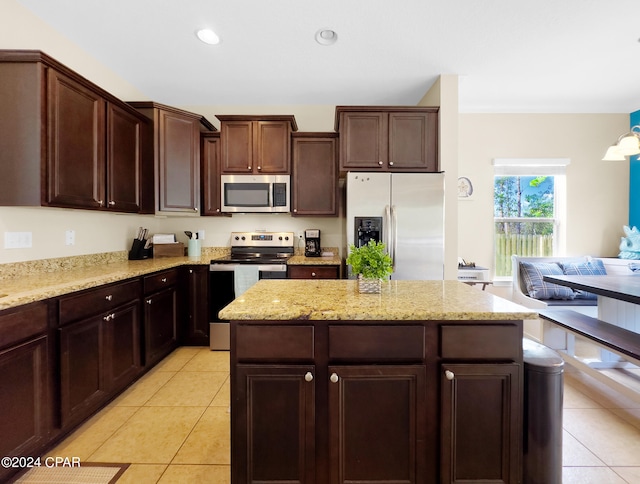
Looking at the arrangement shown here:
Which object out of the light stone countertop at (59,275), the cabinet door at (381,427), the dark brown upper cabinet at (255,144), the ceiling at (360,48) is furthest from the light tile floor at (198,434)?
the ceiling at (360,48)

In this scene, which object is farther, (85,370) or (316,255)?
(316,255)

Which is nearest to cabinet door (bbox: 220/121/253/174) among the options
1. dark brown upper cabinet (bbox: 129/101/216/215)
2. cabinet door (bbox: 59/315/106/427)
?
dark brown upper cabinet (bbox: 129/101/216/215)

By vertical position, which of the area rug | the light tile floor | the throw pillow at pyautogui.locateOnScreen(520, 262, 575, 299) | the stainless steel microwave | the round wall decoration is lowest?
the area rug

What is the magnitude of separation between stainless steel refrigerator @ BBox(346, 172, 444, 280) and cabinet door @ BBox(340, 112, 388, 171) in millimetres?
231

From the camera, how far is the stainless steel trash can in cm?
124

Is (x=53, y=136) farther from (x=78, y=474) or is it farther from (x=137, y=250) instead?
(x=78, y=474)

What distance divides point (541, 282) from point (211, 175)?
411 cm

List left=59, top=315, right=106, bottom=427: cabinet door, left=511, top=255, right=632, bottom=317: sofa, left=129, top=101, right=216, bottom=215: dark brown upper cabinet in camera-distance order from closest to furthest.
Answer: left=59, top=315, right=106, bottom=427: cabinet door < left=129, top=101, right=216, bottom=215: dark brown upper cabinet < left=511, top=255, right=632, bottom=317: sofa

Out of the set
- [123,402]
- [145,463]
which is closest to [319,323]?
[145,463]

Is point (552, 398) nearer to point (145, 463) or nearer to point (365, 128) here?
point (145, 463)

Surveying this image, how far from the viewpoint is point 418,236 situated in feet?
9.53

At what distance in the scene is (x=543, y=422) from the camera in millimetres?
1237

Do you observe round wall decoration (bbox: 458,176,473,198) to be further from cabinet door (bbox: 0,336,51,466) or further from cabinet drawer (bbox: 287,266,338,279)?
cabinet door (bbox: 0,336,51,466)

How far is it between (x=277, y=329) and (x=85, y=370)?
1512 mm
